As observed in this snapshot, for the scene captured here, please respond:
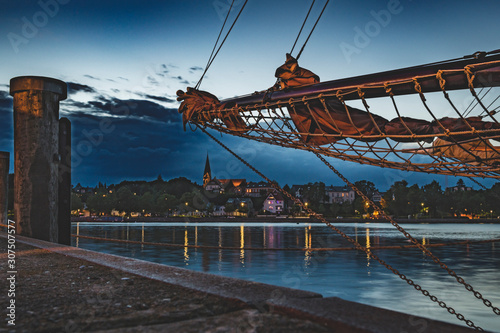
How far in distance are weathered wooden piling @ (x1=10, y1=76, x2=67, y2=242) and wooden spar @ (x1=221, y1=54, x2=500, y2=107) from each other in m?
6.14

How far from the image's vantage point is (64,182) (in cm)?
1087

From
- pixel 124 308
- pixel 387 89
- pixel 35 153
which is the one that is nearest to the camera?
pixel 124 308

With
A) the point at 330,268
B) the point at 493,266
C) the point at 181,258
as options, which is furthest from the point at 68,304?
the point at 493,266

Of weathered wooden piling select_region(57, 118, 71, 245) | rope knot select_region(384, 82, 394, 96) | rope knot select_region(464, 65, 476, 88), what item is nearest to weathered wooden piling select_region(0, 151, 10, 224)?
weathered wooden piling select_region(57, 118, 71, 245)

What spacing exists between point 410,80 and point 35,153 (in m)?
8.19

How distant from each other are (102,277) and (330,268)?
20.1 metres

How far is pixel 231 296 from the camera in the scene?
3688 millimetres

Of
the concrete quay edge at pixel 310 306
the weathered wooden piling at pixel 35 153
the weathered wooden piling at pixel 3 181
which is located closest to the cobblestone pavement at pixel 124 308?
the concrete quay edge at pixel 310 306

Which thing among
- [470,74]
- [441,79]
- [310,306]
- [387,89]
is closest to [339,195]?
[387,89]

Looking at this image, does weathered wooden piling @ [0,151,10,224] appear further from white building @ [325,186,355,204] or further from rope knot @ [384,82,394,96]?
white building @ [325,186,355,204]

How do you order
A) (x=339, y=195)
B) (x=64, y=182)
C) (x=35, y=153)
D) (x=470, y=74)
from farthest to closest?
(x=339, y=195) < (x=64, y=182) < (x=35, y=153) < (x=470, y=74)

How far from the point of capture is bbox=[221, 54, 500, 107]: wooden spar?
16.8 feet

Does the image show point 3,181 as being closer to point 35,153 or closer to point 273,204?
point 35,153

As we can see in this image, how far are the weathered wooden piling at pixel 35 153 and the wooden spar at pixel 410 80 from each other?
614cm
